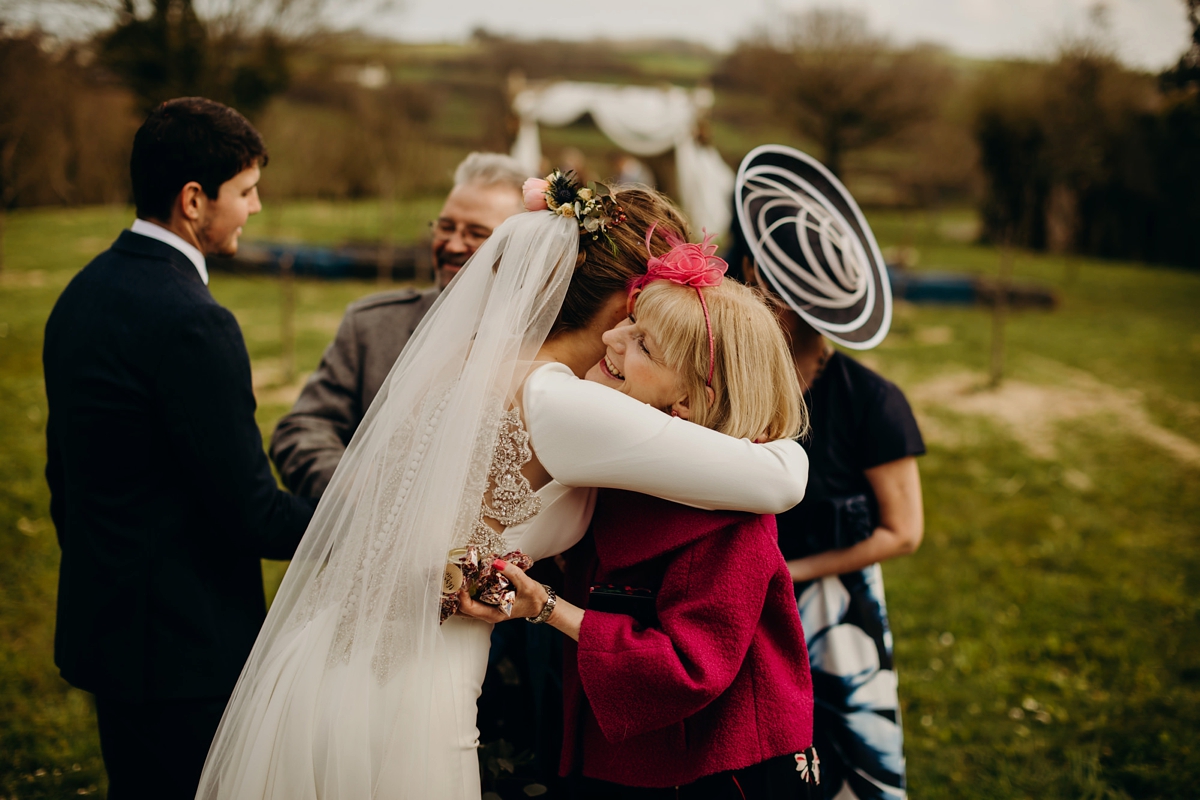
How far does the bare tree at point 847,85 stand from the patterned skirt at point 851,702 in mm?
22170

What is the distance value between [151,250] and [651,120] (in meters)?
16.1

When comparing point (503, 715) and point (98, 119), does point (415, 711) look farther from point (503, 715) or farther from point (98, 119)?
point (98, 119)

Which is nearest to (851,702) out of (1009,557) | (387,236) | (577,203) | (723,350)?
(723,350)

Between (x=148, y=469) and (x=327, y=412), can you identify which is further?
(x=327, y=412)

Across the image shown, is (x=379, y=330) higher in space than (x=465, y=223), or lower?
lower

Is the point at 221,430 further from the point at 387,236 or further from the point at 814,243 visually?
the point at 387,236

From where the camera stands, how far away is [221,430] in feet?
6.45

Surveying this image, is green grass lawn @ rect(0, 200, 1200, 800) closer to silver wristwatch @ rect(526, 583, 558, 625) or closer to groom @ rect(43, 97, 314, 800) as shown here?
groom @ rect(43, 97, 314, 800)

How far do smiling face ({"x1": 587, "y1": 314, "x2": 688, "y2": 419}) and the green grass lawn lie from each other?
260 cm

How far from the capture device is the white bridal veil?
1650 millimetres

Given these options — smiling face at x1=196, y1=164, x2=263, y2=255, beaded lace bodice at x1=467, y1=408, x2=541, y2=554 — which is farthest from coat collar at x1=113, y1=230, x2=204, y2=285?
beaded lace bodice at x1=467, y1=408, x2=541, y2=554

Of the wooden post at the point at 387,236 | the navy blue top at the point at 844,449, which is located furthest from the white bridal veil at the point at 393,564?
the wooden post at the point at 387,236

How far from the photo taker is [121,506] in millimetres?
1967

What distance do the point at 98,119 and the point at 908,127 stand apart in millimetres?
21388
